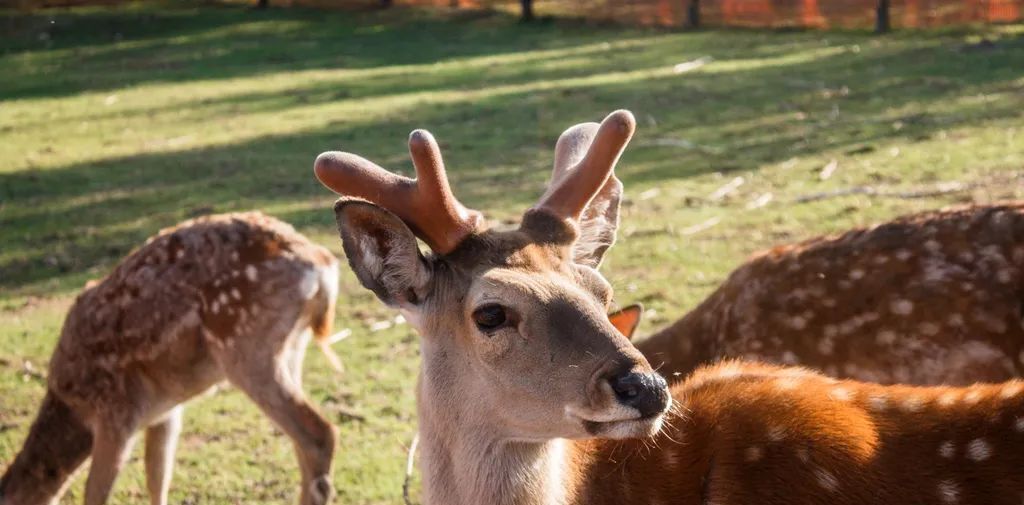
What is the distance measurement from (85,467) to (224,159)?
20.7 feet

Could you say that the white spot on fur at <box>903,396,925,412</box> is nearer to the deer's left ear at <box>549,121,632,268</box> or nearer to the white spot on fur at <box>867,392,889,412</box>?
the white spot on fur at <box>867,392,889,412</box>

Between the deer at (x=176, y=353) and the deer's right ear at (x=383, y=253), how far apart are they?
209 cm

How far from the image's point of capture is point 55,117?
1491cm

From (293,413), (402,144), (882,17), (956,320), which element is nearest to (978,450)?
(956,320)

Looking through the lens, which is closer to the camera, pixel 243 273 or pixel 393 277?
pixel 393 277

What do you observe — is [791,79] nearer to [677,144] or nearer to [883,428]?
[677,144]

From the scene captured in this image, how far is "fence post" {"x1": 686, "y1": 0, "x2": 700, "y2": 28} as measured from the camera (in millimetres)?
20484

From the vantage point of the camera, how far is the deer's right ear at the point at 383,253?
125 inches

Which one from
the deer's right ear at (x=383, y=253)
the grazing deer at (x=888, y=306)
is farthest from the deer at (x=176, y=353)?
the deer's right ear at (x=383, y=253)

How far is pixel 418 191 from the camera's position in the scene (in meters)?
3.28

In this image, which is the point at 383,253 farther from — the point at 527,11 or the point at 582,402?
the point at 527,11

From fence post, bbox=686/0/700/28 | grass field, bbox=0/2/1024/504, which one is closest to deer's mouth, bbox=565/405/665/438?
grass field, bbox=0/2/1024/504

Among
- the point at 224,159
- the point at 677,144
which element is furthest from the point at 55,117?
the point at 677,144

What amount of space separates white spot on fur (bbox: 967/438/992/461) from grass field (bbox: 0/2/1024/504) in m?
1.48
